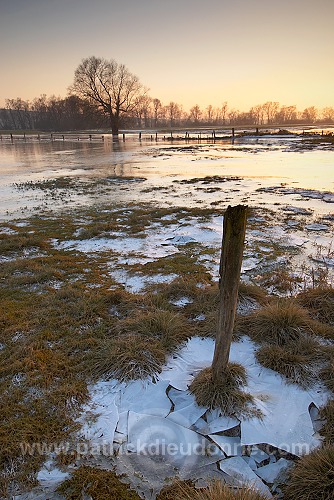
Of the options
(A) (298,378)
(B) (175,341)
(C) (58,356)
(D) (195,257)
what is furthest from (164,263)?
(A) (298,378)

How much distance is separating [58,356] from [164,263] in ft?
10.3

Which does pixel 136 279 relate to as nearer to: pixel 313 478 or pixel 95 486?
pixel 95 486

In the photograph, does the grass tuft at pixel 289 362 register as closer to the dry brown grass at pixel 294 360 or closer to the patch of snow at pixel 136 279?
the dry brown grass at pixel 294 360

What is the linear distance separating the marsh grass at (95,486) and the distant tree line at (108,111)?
64.2 metres

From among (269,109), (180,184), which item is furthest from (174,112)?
(180,184)

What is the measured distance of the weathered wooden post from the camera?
2.54m

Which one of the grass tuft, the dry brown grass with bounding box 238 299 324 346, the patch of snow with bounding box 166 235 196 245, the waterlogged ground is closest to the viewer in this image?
the waterlogged ground

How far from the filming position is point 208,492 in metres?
2.00

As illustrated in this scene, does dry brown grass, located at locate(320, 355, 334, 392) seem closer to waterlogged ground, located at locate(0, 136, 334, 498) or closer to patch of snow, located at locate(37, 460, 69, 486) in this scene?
waterlogged ground, located at locate(0, 136, 334, 498)

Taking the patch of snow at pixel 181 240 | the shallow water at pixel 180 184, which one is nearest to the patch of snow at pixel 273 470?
the patch of snow at pixel 181 240

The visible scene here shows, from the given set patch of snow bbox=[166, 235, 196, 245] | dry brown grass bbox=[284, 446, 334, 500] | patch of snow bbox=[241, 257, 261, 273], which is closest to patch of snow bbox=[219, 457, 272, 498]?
dry brown grass bbox=[284, 446, 334, 500]

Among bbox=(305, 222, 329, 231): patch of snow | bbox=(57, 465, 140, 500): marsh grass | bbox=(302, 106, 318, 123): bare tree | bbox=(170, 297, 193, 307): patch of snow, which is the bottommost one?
bbox=(57, 465, 140, 500): marsh grass

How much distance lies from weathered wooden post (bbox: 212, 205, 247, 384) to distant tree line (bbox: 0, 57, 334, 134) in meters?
63.4

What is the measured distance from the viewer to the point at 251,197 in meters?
12.0
